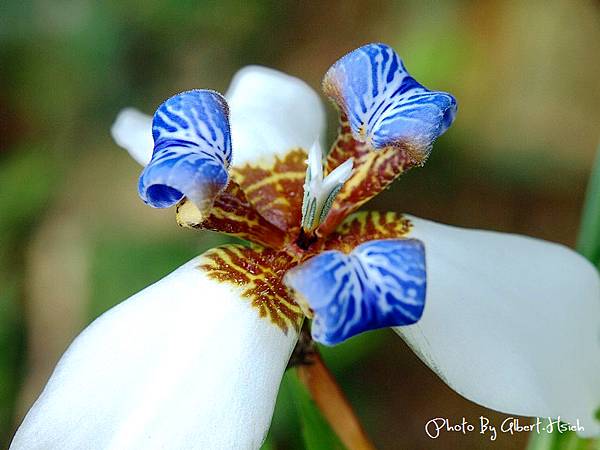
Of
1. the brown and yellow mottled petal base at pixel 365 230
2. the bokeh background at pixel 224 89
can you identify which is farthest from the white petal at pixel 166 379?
the bokeh background at pixel 224 89

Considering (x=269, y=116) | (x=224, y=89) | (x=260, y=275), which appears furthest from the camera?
(x=224, y=89)

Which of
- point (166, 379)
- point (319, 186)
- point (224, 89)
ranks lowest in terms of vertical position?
point (224, 89)

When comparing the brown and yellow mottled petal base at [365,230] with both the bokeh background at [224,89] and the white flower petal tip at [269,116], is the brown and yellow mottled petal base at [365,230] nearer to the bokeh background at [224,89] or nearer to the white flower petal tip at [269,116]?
the white flower petal tip at [269,116]

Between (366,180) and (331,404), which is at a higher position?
(366,180)

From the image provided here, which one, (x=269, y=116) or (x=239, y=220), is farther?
(x=269, y=116)

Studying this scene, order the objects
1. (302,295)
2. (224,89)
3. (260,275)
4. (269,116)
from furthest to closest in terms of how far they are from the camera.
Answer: (224,89)
(269,116)
(260,275)
(302,295)

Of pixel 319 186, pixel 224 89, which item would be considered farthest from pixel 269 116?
pixel 224 89

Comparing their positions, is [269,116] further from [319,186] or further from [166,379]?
[166,379]
